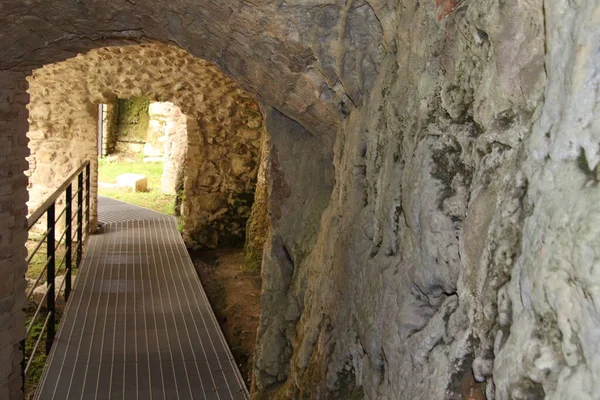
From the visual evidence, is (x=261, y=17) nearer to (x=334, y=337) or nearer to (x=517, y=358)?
(x=334, y=337)

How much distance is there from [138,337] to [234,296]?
1833 millimetres

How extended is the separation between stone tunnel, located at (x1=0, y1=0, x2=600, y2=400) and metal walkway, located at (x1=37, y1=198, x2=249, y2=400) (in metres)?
0.33

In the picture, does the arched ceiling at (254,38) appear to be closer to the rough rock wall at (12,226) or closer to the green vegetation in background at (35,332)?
the rough rock wall at (12,226)

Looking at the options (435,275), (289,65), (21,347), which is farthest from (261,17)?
(21,347)

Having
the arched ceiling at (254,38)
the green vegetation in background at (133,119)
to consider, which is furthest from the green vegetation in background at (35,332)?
the green vegetation in background at (133,119)

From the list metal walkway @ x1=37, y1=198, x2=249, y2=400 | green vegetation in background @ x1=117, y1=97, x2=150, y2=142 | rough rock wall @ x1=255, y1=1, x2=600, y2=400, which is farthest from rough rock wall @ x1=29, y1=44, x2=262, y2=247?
green vegetation in background @ x1=117, y1=97, x2=150, y2=142

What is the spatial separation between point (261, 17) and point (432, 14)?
0.79m

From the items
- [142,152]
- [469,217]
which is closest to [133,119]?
[142,152]

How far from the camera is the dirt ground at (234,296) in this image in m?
4.78

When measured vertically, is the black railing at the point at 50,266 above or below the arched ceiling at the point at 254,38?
below

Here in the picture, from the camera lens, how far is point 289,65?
240 centimetres

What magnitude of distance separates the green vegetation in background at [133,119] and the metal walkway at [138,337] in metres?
9.11

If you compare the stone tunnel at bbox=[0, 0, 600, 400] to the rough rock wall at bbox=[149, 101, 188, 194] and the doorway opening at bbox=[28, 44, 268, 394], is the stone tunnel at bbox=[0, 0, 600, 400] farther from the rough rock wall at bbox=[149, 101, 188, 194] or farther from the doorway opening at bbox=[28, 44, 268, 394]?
the rough rock wall at bbox=[149, 101, 188, 194]

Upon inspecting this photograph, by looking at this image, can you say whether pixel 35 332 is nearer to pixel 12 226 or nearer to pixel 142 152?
pixel 12 226
